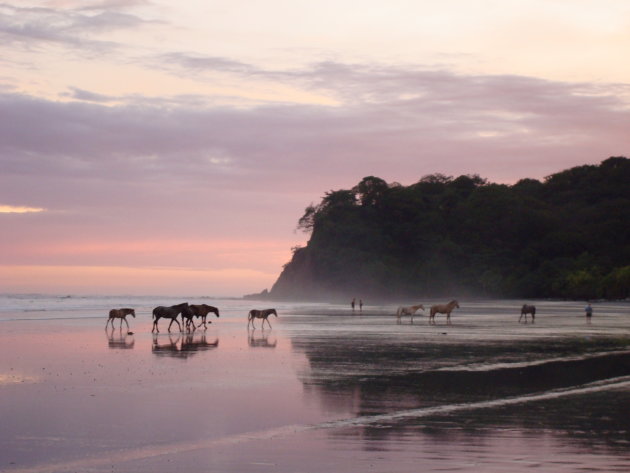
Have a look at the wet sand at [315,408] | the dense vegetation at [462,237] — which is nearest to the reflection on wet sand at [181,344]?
the wet sand at [315,408]

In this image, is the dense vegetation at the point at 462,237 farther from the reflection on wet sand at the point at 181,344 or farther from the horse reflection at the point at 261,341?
the reflection on wet sand at the point at 181,344

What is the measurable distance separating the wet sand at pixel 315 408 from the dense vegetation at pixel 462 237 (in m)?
89.4

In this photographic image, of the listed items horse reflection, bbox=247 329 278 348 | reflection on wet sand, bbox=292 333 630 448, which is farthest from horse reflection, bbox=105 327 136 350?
reflection on wet sand, bbox=292 333 630 448

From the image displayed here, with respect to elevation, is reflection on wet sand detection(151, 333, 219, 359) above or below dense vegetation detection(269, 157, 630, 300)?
below

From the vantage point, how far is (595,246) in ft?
378

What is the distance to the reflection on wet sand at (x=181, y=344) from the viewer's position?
904 inches

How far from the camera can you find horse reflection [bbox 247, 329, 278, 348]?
85.4 ft

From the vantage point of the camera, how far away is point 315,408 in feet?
42.2

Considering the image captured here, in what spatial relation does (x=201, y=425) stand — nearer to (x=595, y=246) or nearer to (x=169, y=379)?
(x=169, y=379)

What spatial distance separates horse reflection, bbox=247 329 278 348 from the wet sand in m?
1.50

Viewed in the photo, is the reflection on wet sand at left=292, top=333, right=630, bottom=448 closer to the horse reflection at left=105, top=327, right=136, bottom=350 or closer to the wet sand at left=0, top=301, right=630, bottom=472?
the wet sand at left=0, top=301, right=630, bottom=472

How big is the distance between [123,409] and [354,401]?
12.5ft

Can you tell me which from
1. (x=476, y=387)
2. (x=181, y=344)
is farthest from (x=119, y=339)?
(x=476, y=387)

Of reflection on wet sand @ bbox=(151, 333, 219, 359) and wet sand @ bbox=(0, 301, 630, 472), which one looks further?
reflection on wet sand @ bbox=(151, 333, 219, 359)
